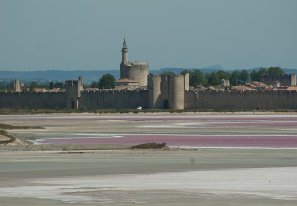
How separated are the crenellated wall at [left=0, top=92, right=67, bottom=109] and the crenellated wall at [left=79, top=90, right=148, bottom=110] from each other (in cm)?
264

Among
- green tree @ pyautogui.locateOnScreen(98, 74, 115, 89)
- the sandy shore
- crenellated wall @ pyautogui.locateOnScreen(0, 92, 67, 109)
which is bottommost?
the sandy shore

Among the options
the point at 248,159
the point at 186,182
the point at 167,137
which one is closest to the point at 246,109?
the point at 167,137

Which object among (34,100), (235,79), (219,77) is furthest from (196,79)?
(34,100)

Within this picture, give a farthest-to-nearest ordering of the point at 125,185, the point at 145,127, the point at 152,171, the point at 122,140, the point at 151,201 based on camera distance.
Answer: the point at 145,127 → the point at 122,140 → the point at 152,171 → the point at 125,185 → the point at 151,201

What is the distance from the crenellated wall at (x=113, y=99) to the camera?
99.4 m

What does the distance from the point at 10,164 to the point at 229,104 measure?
68.2 metres

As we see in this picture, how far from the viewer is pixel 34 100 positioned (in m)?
103

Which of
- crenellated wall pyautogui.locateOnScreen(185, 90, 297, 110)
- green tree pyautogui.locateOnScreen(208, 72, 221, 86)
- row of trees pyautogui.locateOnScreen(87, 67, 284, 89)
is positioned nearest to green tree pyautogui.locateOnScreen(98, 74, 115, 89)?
row of trees pyautogui.locateOnScreen(87, 67, 284, 89)

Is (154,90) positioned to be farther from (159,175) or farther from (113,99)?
(159,175)

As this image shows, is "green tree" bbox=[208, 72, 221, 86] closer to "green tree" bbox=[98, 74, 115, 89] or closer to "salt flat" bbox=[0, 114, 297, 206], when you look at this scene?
"green tree" bbox=[98, 74, 115, 89]

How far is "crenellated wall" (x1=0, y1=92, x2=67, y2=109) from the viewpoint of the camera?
101831mm

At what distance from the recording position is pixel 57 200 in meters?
21.5

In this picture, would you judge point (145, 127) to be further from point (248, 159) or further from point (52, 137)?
point (248, 159)

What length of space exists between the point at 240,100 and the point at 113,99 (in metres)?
12.7
